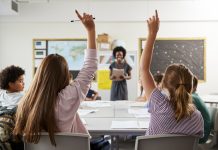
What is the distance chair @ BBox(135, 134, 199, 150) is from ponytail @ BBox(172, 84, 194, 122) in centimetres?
15

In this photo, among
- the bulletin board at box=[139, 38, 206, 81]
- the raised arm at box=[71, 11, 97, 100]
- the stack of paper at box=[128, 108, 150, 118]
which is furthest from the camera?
→ the bulletin board at box=[139, 38, 206, 81]

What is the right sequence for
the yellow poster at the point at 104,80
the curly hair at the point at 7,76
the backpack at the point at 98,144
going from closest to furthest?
the backpack at the point at 98,144 → the curly hair at the point at 7,76 → the yellow poster at the point at 104,80

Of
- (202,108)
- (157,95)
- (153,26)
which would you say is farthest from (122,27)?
(157,95)

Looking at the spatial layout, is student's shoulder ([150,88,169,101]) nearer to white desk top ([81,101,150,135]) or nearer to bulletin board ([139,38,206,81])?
white desk top ([81,101,150,135])

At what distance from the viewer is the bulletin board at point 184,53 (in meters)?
6.13

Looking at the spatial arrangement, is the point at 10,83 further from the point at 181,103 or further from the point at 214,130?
the point at 214,130

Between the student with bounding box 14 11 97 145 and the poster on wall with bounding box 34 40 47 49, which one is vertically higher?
the poster on wall with bounding box 34 40 47 49

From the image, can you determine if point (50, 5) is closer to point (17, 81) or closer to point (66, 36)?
point (66, 36)

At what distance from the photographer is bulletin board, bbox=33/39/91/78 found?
20.8 feet

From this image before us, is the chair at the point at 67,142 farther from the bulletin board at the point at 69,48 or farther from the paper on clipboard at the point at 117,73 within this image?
the bulletin board at the point at 69,48

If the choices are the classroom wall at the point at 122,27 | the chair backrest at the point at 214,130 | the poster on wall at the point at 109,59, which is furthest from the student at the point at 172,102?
the classroom wall at the point at 122,27

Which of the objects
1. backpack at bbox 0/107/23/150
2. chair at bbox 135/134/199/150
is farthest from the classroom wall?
chair at bbox 135/134/199/150

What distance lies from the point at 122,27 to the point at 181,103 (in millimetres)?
4842

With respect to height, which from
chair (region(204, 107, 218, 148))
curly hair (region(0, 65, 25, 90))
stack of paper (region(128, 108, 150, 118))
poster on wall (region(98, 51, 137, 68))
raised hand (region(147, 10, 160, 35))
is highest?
raised hand (region(147, 10, 160, 35))
